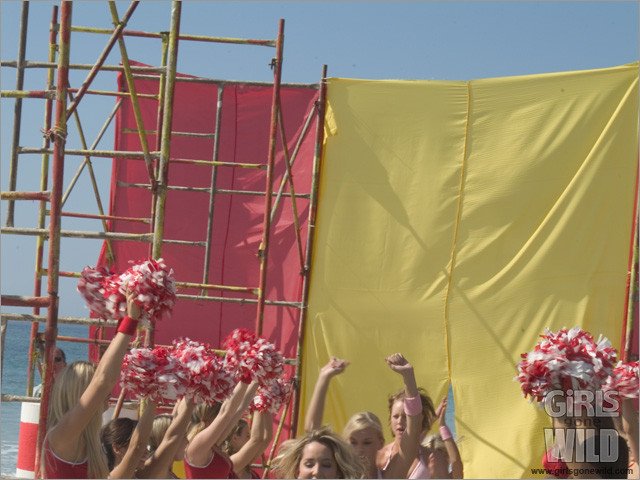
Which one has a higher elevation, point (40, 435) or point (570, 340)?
point (570, 340)

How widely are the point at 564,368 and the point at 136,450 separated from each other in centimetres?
208

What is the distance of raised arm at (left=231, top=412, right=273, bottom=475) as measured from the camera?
5090 mm

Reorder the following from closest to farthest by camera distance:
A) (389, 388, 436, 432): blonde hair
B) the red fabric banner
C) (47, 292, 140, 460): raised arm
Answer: (47, 292, 140, 460): raised arm
(389, 388, 436, 432): blonde hair
the red fabric banner

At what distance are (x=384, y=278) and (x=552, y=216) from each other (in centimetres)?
153

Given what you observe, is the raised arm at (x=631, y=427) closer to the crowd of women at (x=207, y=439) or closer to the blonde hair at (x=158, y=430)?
the crowd of women at (x=207, y=439)

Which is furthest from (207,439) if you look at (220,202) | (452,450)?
(220,202)

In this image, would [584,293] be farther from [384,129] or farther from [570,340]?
[570,340]

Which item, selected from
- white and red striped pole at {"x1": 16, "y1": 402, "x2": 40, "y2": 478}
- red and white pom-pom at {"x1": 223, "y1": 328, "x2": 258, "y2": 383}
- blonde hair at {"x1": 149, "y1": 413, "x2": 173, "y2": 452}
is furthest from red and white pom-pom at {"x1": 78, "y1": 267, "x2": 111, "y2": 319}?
white and red striped pole at {"x1": 16, "y1": 402, "x2": 40, "y2": 478}

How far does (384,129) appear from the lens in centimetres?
852

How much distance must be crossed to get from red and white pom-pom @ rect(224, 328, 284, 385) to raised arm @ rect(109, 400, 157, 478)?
1.33 metres

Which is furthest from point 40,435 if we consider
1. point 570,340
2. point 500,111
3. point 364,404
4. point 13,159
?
point 500,111

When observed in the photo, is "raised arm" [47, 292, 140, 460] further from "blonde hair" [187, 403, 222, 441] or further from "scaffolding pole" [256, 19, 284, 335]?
"scaffolding pole" [256, 19, 284, 335]

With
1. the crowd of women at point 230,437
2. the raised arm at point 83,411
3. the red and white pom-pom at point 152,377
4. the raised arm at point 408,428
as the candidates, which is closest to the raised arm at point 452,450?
the crowd of women at point 230,437

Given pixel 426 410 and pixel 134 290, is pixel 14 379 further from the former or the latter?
pixel 134 290
